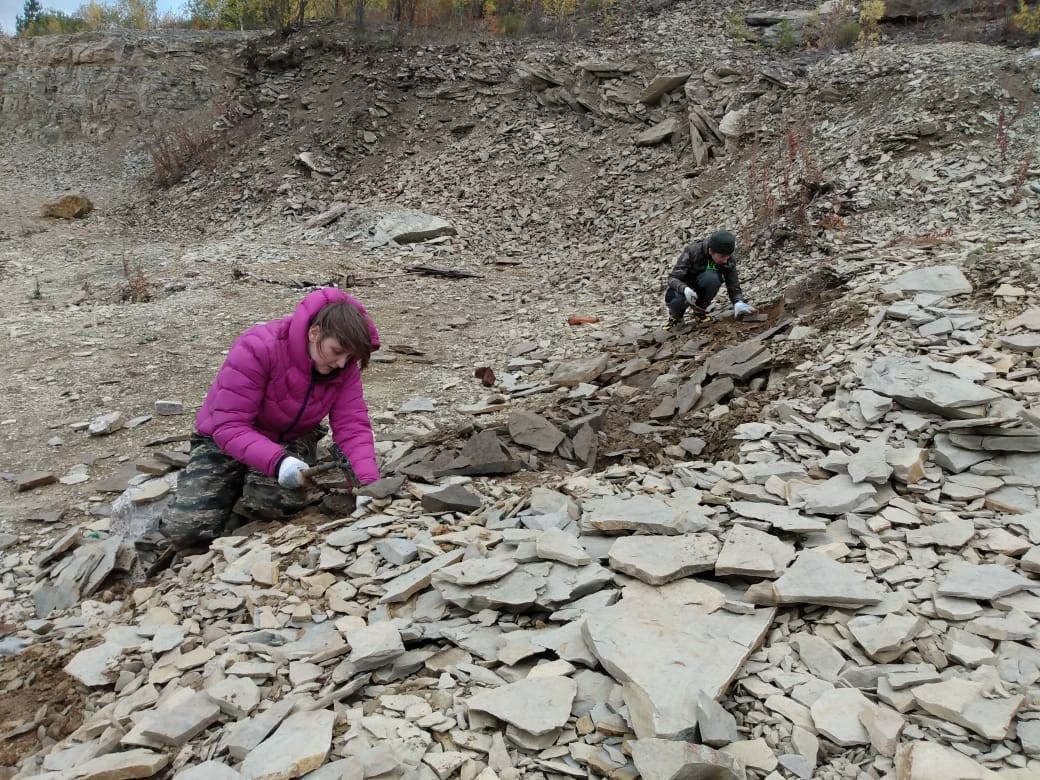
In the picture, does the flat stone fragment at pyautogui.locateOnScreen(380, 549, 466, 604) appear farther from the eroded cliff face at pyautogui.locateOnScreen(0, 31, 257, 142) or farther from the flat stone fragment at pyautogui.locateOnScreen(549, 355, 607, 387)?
the eroded cliff face at pyautogui.locateOnScreen(0, 31, 257, 142)

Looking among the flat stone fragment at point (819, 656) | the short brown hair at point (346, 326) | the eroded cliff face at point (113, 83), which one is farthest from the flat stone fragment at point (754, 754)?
the eroded cliff face at point (113, 83)

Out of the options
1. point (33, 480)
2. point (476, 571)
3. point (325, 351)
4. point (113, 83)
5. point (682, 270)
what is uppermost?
point (113, 83)

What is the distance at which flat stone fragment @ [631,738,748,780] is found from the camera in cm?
187

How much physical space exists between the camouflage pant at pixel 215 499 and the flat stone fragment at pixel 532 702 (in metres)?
1.96

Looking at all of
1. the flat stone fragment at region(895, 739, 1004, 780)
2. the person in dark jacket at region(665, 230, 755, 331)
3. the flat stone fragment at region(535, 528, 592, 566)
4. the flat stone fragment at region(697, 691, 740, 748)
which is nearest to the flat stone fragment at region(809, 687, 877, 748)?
the flat stone fragment at region(895, 739, 1004, 780)

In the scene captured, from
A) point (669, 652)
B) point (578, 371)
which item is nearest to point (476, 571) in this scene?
point (669, 652)

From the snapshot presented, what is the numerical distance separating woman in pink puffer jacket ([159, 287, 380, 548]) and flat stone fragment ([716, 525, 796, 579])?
182 centimetres

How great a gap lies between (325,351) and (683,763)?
2.32 meters

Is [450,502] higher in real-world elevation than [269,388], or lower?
lower

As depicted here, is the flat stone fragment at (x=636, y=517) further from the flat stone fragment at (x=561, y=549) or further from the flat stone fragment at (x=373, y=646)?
the flat stone fragment at (x=373, y=646)

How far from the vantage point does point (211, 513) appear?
385 centimetres

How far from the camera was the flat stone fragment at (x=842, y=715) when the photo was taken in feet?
6.69

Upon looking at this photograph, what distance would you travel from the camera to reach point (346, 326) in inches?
128

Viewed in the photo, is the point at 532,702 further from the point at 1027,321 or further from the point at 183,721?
the point at 1027,321
